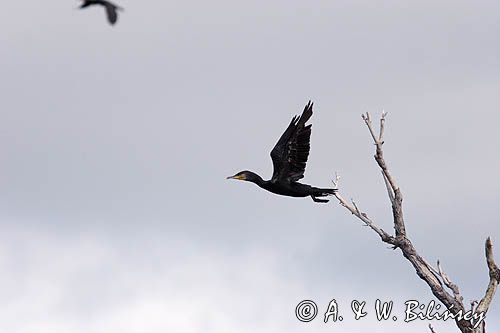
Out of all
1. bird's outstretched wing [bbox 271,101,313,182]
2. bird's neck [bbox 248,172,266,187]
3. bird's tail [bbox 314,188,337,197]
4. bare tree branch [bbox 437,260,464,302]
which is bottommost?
bare tree branch [bbox 437,260,464,302]

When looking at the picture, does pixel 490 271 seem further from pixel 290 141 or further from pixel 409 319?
pixel 290 141

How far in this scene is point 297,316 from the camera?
67.1 feet

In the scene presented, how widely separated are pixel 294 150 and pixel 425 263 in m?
4.29

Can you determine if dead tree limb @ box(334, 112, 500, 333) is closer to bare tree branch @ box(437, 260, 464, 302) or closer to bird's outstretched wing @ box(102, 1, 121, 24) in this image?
bare tree branch @ box(437, 260, 464, 302)

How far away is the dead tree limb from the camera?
65.3ft

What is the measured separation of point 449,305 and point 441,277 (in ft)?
1.82

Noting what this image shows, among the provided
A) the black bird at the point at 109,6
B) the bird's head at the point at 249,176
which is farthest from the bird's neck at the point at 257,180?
the black bird at the point at 109,6

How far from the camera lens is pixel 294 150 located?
2344cm

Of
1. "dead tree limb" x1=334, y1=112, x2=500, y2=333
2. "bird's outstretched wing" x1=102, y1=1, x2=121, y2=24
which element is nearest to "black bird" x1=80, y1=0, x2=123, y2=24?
"bird's outstretched wing" x1=102, y1=1, x2=121, y2=24

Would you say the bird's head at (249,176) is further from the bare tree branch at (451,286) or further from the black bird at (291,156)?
the bare tree branch at (451,286)

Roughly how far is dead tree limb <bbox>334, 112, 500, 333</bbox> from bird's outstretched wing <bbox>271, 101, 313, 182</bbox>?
245 cm

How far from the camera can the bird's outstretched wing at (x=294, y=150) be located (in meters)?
23.3

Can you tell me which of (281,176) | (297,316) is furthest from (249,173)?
(297,316)

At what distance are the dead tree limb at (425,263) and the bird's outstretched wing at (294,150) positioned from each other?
2.45 m
